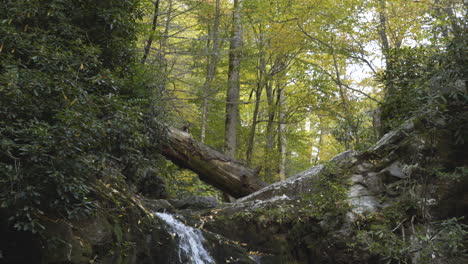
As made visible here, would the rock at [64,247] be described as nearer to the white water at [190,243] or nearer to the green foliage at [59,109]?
the green foliage at [59,109]

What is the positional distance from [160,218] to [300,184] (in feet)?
11.1

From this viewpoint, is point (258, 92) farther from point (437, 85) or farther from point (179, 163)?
point (437, 85)

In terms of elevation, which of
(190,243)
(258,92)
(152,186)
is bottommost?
(190,243)

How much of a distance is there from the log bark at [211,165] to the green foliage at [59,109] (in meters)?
2.11

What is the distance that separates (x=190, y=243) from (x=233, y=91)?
6.51 m

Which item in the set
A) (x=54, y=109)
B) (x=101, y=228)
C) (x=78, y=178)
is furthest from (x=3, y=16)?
(x=101, y=228)

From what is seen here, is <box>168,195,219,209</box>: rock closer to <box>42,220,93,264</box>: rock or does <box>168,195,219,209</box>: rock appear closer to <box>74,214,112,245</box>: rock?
<box>74,214,112,245</box>: rock

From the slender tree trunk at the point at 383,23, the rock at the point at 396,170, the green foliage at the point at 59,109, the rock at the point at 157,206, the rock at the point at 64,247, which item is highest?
the slender tree trunk at the point at 383,23

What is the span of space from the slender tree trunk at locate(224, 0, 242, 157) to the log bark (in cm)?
175

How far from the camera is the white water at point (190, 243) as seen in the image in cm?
516

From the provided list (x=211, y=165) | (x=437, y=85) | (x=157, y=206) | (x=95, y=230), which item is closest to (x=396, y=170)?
(x=437, y=85)

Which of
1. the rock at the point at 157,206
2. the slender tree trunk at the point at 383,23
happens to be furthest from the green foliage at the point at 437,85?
the rock at the point at 157,206

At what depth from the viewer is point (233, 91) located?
11.1 meters

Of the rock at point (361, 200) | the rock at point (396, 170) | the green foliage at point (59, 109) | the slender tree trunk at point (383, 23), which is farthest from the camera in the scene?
the slender tree trunk at point (383, 23)
